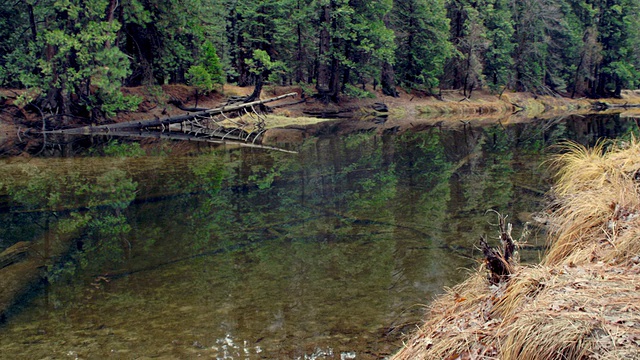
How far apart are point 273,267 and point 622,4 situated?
5742 cm

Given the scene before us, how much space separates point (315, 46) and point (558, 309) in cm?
3443

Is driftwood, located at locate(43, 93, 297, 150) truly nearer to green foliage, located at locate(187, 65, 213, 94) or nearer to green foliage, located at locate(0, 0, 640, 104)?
green foliage, located at locate(0, 0, 640, 104)

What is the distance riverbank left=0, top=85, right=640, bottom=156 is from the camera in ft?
80.7

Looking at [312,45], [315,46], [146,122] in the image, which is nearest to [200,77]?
[146,122]

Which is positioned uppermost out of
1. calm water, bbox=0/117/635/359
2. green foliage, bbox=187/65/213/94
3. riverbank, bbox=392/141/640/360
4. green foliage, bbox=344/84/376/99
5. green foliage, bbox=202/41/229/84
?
green foliage, bbox=202/41/229/84

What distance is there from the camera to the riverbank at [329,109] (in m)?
24.6

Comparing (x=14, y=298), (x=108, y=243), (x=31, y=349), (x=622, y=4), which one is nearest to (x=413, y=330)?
(x=31, y=349)

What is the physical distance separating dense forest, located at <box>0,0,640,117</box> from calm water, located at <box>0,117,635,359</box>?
10131 millimetres

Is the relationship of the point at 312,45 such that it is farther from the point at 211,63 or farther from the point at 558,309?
the point at 558,309

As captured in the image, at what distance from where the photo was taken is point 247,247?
7676mm

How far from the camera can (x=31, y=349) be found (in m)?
4.82

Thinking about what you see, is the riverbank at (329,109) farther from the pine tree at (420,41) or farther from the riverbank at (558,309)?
the riverbank at (558,309)

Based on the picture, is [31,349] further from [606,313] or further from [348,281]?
[606,313]

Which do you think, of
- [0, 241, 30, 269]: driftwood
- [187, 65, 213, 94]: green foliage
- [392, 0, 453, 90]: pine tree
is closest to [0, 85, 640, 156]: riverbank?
[187, 65, 213, 94]: green foliage
